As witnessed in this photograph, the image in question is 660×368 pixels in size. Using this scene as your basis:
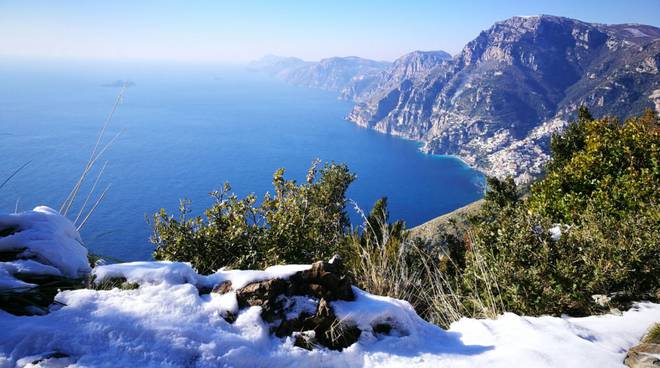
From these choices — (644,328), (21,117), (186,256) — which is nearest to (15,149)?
(21,117)

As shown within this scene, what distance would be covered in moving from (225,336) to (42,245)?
1633mm

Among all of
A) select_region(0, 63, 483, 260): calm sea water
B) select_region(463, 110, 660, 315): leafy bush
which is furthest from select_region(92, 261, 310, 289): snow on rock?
select_region(0, 63, 483, 260): calm sea water

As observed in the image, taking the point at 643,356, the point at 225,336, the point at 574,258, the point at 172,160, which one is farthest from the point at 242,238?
the point at 172,160

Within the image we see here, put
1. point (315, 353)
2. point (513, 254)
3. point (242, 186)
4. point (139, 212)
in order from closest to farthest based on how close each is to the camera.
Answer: point (315, 353) < point (513, 254) < point (139, 212) < point (242, 186)

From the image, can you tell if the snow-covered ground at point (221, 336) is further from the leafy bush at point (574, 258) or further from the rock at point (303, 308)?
the leafy bush at point (574, 258)

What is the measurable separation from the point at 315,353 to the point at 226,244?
13.7 ft

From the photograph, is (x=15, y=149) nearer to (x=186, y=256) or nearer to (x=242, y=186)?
(x=242, y=186)

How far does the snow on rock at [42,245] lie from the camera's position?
114 inches

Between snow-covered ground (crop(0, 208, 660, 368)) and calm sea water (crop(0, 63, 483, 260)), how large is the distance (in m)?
43.3

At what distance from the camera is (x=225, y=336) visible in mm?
2863

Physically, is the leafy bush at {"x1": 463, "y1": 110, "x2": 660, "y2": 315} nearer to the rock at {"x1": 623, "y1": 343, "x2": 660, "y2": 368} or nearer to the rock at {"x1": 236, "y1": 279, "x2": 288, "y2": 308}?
the rock at {"x1": 623, "y1": 343, "x2": 660, "y2": 368}

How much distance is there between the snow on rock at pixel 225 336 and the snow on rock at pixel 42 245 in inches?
10.0

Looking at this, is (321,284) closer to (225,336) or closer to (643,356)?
(225,336)

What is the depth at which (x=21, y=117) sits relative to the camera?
4803 inches
